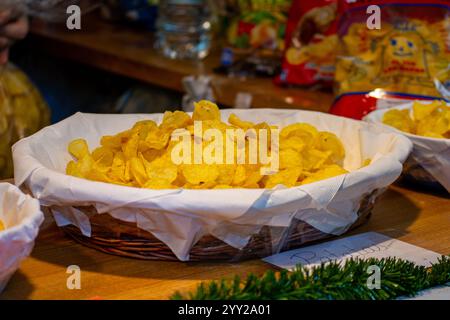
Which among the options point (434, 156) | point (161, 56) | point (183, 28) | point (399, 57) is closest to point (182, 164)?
point (434, 156)

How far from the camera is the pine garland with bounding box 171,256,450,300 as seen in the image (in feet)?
3.04

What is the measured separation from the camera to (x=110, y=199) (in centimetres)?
101

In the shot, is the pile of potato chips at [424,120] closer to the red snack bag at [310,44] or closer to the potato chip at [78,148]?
the potato chip at [78,148]

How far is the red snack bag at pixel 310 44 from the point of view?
246 centimetres

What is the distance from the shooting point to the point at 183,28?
10.3 feet

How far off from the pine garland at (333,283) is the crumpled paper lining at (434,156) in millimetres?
347

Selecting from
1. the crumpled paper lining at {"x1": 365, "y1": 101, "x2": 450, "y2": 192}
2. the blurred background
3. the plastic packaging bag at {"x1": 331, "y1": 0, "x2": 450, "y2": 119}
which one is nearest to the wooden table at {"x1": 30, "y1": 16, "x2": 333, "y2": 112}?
the blurred background

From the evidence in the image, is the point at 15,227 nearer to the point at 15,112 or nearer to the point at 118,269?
the point at 118,269

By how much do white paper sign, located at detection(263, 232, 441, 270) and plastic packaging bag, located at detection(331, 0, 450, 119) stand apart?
687 millimetres

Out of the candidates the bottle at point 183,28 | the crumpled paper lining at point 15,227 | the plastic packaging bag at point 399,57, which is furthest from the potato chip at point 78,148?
the bottle at point 183,28

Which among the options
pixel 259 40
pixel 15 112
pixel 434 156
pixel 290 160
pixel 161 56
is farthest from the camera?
pixel 161 56

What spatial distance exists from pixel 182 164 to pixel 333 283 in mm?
297

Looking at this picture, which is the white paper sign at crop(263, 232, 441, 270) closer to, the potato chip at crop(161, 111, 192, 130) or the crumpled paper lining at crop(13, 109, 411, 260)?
the crumpled paper lining at crop(13, 109, 411, 260)
